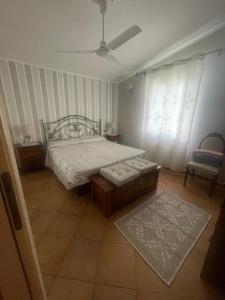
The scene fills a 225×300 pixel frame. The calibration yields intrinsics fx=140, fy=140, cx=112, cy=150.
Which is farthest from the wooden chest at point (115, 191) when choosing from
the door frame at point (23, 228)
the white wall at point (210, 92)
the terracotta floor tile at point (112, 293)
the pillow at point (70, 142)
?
the pillow at point (70, 142)

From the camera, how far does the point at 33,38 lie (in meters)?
2.29

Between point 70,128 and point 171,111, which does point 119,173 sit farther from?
point 70,128

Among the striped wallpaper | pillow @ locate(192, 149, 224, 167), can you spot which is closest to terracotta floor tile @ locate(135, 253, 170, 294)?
pillow @ locate(192, 149, 224, 167)

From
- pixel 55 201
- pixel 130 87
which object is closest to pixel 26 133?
pixel 55 201

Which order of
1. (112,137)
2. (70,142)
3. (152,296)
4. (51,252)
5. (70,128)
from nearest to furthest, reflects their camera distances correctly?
(152,296) < (51,252) < (70,142) < (70,128) < (112,137)

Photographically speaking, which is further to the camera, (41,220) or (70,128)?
(70,128)

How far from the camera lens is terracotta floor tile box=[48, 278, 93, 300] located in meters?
1.15

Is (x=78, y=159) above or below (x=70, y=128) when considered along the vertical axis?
below

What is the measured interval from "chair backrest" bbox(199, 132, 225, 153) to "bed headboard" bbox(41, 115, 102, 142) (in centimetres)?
288

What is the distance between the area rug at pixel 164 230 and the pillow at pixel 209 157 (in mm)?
921

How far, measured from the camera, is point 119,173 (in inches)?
80.9

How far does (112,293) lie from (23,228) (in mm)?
1139

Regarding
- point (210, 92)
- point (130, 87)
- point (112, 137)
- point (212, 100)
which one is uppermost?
point (130, 87)

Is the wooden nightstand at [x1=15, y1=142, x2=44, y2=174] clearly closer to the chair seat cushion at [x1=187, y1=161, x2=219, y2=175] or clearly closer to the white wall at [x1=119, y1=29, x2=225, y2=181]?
the chair seat cushion at [x1=187, y1=161, x2=219, y2=175]
